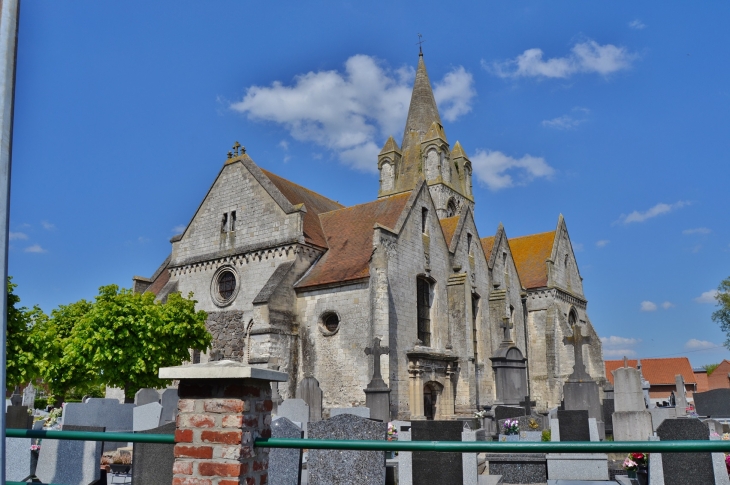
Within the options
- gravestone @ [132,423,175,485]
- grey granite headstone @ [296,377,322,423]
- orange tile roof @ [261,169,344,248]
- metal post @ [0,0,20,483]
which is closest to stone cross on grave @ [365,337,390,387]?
grey granite headstone @ [296,377,322,423]

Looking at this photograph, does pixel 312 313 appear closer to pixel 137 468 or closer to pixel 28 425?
pixel 28 425

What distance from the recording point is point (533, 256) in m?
40.9

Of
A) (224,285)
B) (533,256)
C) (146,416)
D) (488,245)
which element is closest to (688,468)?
(146,416)

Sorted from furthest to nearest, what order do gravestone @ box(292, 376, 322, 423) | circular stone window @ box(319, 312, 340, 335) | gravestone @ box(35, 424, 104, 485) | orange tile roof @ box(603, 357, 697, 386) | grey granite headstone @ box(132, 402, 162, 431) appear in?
orange tile roof @ box(603, 357, 697, 386) → circular stone window @ box(319, 312, 340, 335) → gravestone @ box(292, 376, 322, 423) → grey granite headstone @ box(132, 402, 162, 431) → gravestone @ box(35, 424, 104, 485)

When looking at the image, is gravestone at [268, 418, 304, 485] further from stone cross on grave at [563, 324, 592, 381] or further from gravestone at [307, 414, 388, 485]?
stone cross on grave at [563, 324, 592, 381]

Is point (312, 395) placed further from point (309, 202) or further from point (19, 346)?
point (309, 202)

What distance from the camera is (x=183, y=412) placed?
13.7 ft

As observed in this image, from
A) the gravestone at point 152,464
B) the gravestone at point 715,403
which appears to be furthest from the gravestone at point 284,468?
the gravestone at point 715,403

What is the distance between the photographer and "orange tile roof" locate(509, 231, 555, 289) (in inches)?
1505

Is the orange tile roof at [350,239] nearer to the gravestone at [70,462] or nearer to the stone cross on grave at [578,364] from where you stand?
the stone cross on grave at [578,364]

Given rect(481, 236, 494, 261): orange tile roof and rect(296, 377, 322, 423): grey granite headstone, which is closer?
rect(296, 377, 322, 423): grey granite headstone

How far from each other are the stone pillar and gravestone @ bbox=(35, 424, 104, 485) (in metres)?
6.26

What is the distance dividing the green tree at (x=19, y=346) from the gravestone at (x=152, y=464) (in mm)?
9004

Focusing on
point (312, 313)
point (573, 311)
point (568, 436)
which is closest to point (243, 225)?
point (312, 313)
